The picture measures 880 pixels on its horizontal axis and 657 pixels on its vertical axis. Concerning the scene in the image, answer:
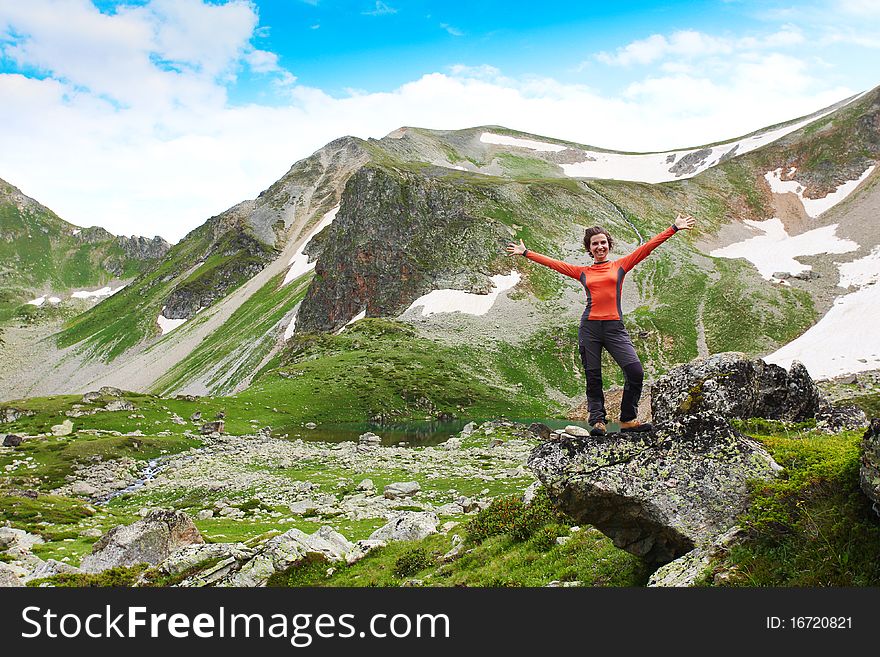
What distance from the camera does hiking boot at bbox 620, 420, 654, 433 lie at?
36.9 feet

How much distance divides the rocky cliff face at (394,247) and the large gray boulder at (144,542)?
121211 mm

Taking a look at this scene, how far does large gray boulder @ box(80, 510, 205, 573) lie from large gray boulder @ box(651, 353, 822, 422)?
21.3 meters

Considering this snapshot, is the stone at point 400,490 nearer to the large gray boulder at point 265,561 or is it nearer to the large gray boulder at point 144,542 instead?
the large gray boulder at point 144,542

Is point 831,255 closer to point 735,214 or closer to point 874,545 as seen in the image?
point 735,214

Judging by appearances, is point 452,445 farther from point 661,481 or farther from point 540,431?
point 661,481

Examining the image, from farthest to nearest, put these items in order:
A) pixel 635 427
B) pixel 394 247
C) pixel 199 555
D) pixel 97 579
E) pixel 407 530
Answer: pixel 394 247
pixel 407 530
pixel 97 579
pixel 199 555
pixel 635 427

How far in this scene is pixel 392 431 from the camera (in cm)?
8138

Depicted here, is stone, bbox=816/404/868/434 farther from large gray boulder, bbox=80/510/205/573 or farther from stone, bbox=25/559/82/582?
stone, bbox=25/559/82/582

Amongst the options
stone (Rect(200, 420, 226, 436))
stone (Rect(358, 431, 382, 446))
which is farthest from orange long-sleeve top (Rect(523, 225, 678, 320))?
stone (Rect(200, 420, 226, 436))

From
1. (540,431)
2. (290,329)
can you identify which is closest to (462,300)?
(290,329)

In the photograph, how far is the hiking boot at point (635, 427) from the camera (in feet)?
36.9

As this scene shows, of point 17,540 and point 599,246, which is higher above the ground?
point 599,246

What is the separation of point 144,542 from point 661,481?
22.5m

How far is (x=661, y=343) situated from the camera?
123 metres
